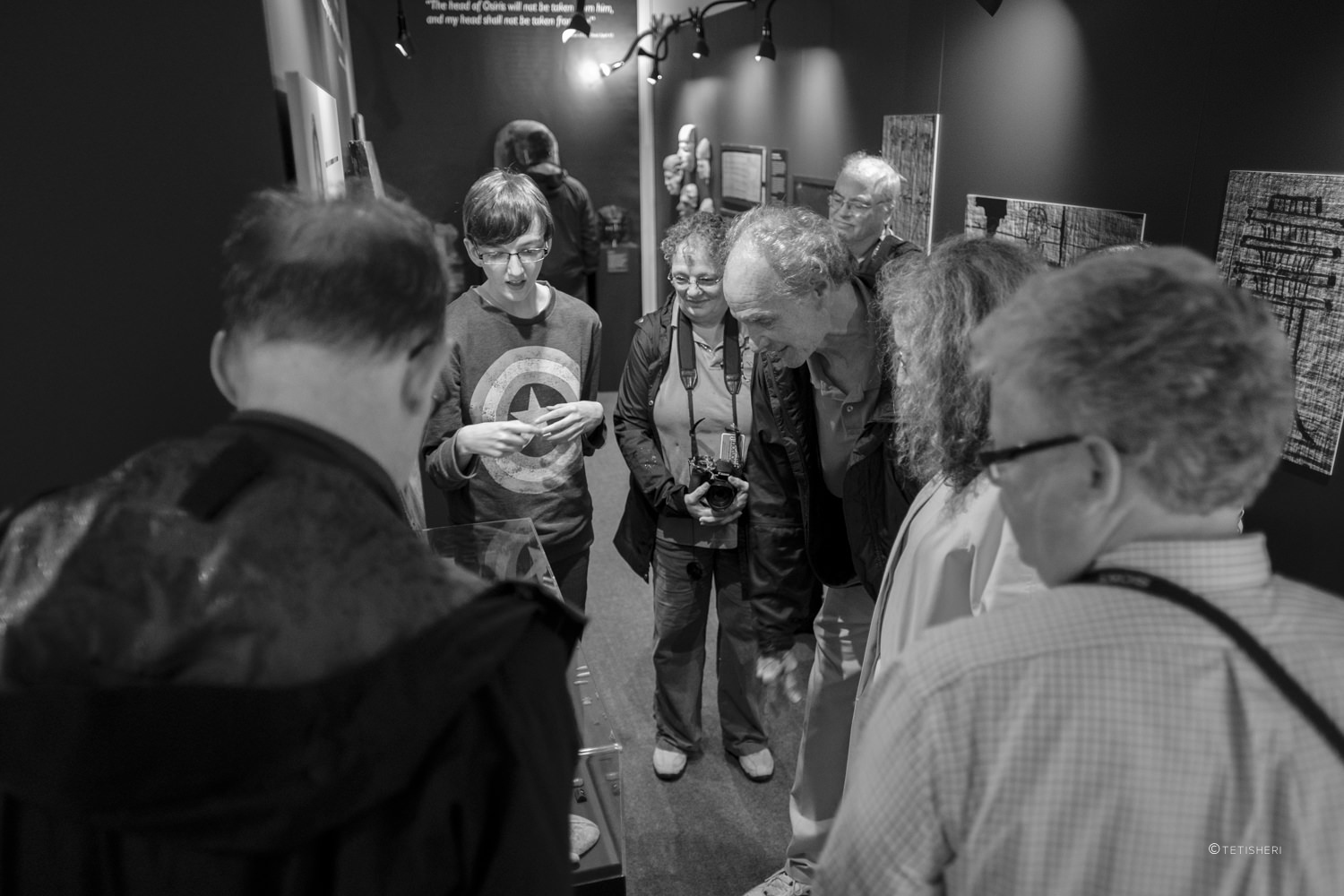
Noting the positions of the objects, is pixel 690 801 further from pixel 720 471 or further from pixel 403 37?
pixel 403 37

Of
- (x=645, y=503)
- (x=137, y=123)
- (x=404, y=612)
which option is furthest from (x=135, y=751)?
(x=645, y=503)

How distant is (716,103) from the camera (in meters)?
7.11

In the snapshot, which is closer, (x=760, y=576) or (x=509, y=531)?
(x=509, y=531)

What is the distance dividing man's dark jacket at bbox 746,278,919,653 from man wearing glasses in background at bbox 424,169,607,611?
1.64ft

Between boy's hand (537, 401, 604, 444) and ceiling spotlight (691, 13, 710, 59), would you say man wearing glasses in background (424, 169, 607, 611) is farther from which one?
ceiling spotlight (691, 13, 710, 59)

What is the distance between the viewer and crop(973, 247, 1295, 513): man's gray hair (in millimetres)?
800

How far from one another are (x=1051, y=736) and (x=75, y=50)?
160 cm

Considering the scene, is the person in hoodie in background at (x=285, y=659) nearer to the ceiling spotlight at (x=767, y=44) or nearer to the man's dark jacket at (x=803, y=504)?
the man's dark jacket at (x=803, y=504)

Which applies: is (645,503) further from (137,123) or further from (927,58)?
(927,58)

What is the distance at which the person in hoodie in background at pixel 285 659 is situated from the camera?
690mm

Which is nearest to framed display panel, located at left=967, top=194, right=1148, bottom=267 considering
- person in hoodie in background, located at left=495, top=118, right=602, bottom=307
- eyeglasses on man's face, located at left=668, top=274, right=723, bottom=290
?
eyeglasses on man's face, located at left=668, top=274, right=723, bottom=290

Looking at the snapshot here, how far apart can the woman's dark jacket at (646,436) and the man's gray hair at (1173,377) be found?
183cm

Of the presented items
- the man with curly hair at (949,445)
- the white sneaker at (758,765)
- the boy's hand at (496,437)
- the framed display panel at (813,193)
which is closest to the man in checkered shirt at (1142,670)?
the man with curly hair at (949,445)

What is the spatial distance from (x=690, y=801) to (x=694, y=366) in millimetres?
1408
